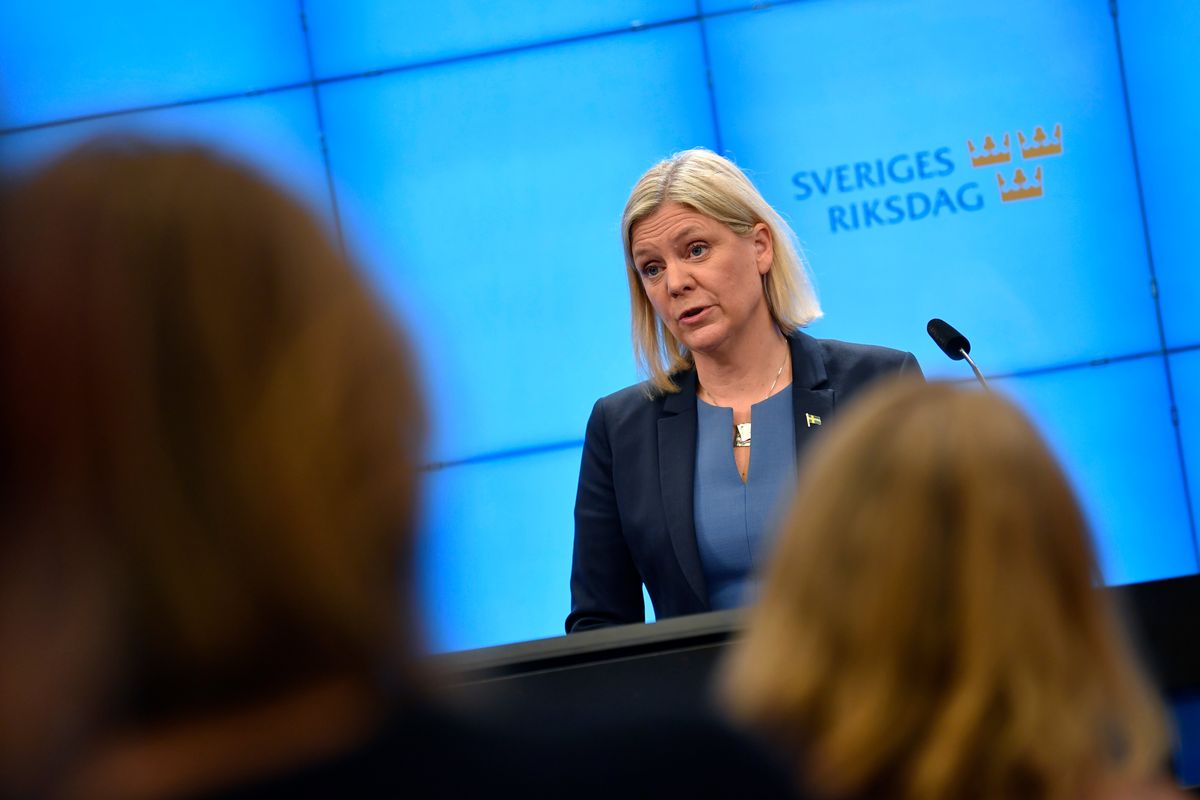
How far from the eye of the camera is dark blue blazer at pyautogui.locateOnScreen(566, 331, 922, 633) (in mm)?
2574

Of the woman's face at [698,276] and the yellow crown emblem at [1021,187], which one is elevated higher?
the yellow crown emblem at [1021,187]

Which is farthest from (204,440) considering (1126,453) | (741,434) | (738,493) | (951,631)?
(1126,453)

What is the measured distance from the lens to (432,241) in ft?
15.0

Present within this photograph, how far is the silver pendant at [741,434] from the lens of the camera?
8.81 feet

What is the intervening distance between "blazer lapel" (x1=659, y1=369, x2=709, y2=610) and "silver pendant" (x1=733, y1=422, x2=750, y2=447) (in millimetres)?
87

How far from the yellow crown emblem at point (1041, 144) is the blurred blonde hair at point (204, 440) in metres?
4.17

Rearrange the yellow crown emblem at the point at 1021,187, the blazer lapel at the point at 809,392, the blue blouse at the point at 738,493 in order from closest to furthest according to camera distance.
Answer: the blue blouse at the point at 738,493 → the blazer lapel at the point at 809,392 → the yellow crown emblem at the point at 1021,187

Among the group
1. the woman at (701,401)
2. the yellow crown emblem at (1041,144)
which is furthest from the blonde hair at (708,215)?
the yellow crown emblem at (1041,144)

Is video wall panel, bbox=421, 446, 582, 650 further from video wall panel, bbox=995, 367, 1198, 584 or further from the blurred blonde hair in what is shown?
the blurred blonde hair

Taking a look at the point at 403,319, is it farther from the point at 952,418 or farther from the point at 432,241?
the point at 432,241

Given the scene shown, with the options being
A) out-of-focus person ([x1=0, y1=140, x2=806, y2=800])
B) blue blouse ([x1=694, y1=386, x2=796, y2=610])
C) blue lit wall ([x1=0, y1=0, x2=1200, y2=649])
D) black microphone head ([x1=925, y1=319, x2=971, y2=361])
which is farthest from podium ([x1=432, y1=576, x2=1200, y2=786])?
blue lit wall ([x1=0, y1=0, x2=1200, y2=649])

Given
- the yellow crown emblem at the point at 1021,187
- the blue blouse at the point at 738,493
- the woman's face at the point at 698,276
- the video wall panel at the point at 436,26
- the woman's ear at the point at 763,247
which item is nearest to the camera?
the blue blouse at the point at 738,493

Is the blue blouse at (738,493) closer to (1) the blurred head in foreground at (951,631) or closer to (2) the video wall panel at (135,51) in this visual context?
(1) the blurred head in foreground at (951,631)

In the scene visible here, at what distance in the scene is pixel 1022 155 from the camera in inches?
177
